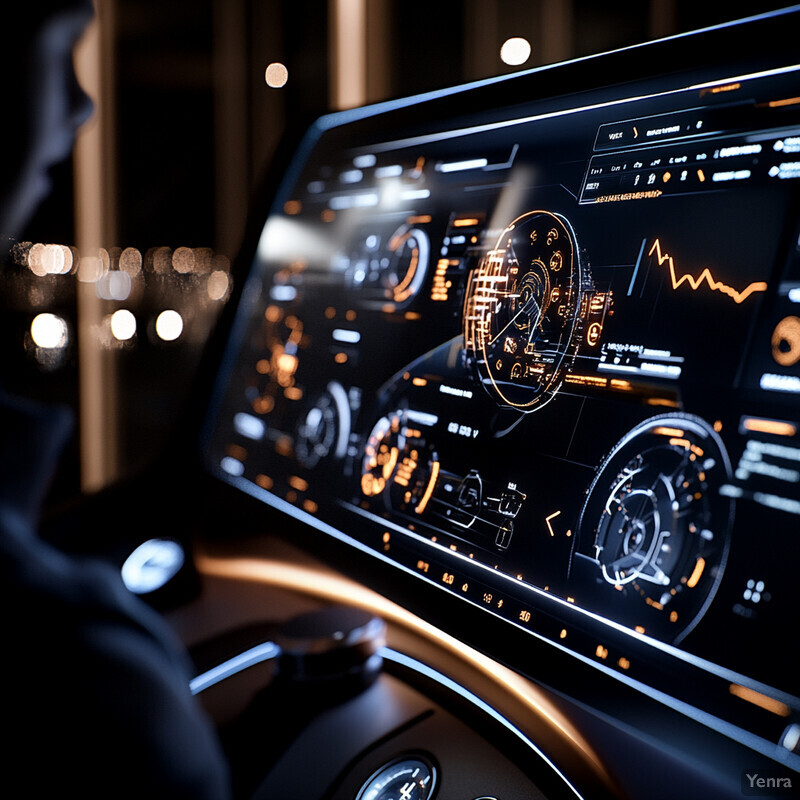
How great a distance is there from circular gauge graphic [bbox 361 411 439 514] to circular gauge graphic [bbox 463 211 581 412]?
0.32ft

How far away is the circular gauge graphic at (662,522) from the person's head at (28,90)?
1.28 ft

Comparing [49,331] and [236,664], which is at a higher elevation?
[49,331]

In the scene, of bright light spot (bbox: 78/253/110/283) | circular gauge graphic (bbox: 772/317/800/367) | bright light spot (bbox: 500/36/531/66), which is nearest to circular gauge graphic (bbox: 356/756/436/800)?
circular gauge graphic (bbox: 772/317/800/367)

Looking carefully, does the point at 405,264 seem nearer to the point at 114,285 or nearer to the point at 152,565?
the point at 152,565

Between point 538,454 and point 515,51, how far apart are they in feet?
2.74

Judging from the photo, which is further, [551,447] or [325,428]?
[325,428]

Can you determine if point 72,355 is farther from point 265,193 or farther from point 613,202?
point 613,202

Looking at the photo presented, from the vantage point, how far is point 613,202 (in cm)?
55

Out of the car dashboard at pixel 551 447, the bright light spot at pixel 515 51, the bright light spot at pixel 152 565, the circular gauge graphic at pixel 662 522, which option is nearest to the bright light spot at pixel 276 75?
the bright light spot at pixel 515 51

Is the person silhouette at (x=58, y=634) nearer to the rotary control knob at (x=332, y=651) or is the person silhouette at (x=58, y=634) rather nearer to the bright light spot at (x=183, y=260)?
the rotary control knob at (x=332, y=651)

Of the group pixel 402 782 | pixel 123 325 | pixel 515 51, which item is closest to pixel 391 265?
pixel 402 782

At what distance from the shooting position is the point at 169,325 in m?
2.22

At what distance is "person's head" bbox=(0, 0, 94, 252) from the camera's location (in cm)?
27

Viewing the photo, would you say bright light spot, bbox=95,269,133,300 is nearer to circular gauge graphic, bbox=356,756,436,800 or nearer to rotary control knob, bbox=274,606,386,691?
rotary control knob, bbox=274,606,386,691
